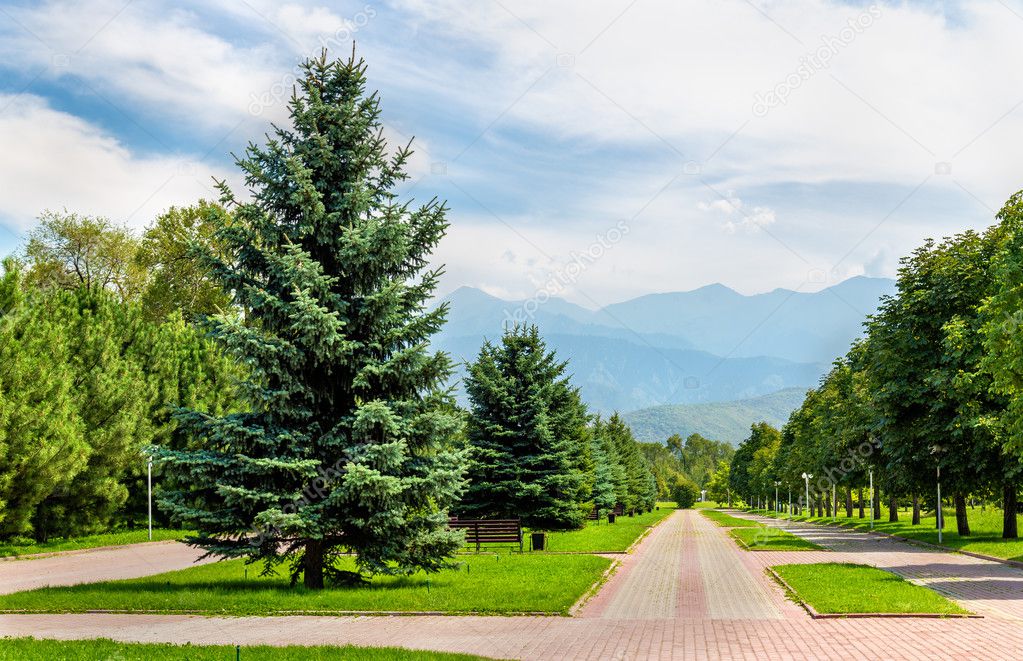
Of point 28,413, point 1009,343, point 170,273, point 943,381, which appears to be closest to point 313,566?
point 28,413

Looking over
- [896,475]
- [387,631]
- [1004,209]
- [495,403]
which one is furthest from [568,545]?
[1004,209]

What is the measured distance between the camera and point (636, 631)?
12602 mm

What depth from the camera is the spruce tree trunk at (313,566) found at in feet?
54.9

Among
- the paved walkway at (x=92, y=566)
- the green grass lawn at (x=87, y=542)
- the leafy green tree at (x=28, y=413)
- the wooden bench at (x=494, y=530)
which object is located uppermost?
the leafy green tree at (x=28, y=413)

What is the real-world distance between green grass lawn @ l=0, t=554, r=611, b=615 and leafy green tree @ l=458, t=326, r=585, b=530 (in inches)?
601

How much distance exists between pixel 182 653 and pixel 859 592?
12.1 meters

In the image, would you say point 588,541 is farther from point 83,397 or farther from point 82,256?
point 82,256

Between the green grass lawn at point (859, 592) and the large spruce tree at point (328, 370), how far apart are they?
23.1ft

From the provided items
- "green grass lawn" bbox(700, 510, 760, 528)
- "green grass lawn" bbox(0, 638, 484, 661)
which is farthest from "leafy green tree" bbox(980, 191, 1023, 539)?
"green grass lawn" bbox(700, 510, 760, 528)

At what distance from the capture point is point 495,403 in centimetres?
3578

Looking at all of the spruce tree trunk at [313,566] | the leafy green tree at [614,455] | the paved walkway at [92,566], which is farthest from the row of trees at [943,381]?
the leafy green tree at [614,455]

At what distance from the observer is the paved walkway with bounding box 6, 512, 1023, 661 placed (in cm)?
1105

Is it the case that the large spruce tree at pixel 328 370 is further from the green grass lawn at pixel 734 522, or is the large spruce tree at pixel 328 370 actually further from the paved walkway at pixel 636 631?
the green grass lawn at pixel 734 522

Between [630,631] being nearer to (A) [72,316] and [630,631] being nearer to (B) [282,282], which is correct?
(B) [282,282]
